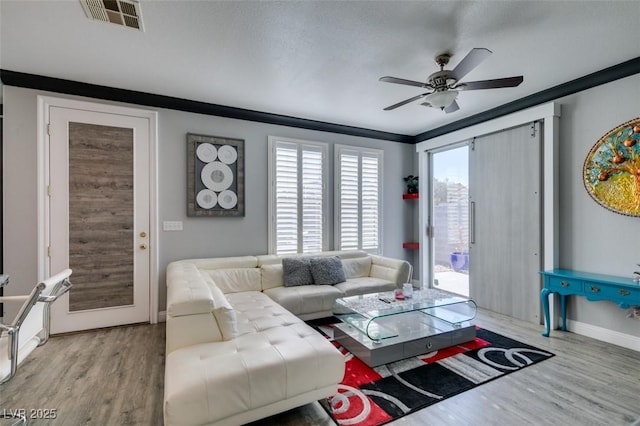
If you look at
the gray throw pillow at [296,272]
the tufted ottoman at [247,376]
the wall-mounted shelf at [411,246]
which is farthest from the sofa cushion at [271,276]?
the wall-mounted shelf at [411,246]

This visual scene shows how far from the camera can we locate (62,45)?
2.54 m

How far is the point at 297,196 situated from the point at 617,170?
3.61 m

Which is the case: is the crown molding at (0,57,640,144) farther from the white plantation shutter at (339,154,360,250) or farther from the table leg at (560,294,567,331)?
the table leg at (560,294,567,331)

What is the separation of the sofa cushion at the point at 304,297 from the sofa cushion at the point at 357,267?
0.64 m

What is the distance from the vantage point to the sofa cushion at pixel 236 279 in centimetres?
350

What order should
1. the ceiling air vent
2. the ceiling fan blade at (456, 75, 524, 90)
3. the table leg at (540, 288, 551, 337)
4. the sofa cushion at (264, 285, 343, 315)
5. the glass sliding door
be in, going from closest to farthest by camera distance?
the ceiling air vent < the ceiling fan blade at (456, 75, 524, 90) < the table leg at (540, 288, 551, 337) < the sofa cushion at (264, 285, 343, 315) < the glass sliding door

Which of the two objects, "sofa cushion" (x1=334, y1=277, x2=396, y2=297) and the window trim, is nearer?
"sofa cushion" (x1=334, y1=277, x2=396, y2=297)

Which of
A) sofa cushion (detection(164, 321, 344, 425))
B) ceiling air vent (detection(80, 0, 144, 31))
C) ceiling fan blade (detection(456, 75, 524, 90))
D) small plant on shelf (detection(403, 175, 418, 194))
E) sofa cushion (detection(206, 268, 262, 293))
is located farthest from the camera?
small plant on shelf (detection(403, 175, 418, 194))

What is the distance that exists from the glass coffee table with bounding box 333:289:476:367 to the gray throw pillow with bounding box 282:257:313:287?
78cm

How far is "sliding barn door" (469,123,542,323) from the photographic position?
143 inches

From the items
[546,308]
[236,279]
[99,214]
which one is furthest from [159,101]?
[546,308]

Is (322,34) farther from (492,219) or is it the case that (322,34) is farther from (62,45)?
(492,219)

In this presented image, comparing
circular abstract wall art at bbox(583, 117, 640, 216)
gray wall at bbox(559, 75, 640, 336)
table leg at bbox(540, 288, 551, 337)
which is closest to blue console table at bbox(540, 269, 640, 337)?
table leg at bbox(540, 288, 551, 337)

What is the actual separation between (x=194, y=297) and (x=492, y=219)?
3.87 meters
